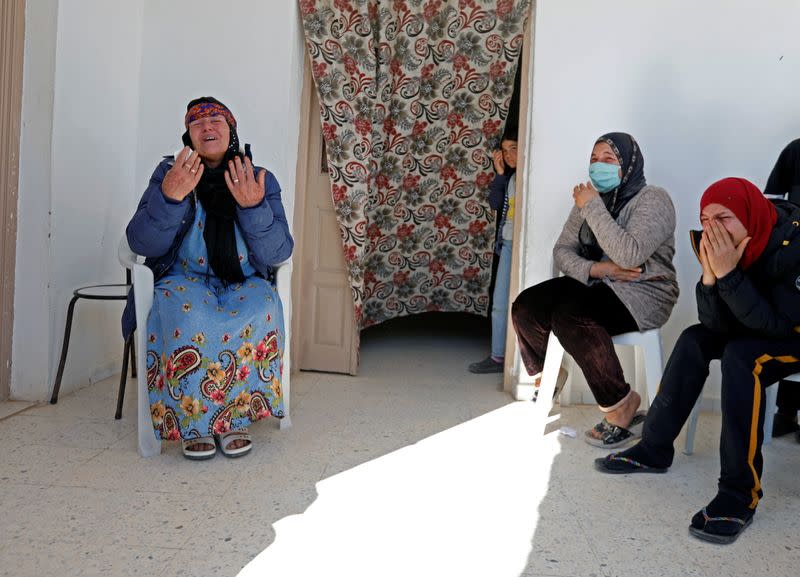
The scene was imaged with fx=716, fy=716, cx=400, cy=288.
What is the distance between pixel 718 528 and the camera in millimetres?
1833

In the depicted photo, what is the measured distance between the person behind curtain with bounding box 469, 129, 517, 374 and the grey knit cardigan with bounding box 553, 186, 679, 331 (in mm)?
937

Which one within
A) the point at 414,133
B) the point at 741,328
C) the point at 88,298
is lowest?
the point at 88,298

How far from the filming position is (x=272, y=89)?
3271mm

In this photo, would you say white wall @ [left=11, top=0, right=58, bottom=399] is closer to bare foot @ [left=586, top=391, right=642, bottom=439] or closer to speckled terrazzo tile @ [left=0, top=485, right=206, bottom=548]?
speckled terrazzo tile @ [left=0, top=485, right=206, bottom=548]

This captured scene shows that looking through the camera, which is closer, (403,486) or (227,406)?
(403,486)

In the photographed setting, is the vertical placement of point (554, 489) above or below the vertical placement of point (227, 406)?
below

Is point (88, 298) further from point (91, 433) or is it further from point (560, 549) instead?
point (560, 549)

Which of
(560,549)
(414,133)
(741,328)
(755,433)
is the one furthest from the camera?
(414,133)

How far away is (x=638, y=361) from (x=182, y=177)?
1.89 m

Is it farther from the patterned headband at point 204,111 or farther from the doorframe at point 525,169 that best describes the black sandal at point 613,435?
the patterned headband at point 204,111

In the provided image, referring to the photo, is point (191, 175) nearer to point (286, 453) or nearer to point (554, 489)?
point (286, 453)

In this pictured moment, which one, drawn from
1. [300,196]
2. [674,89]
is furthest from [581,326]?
[300,196]

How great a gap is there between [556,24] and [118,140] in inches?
79.4

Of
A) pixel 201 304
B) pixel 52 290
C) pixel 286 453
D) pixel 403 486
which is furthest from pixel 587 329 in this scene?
pixel 52 290
